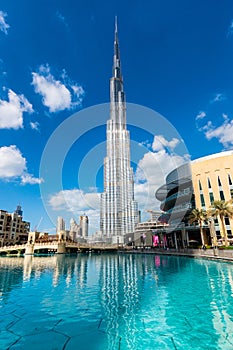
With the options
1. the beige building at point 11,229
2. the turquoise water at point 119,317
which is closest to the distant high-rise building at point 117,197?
the beige building at point 11,229

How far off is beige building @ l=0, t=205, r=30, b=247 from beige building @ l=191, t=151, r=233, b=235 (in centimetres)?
7803

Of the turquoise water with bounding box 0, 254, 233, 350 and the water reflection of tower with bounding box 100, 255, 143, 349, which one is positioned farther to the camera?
the water reflection of tower with bounding box 100, 255, 143, 349

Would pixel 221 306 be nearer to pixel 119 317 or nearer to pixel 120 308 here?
pixel 120 308

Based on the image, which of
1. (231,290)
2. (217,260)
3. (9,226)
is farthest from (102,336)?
(9,226)

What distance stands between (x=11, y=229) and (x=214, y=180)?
84.6 metres

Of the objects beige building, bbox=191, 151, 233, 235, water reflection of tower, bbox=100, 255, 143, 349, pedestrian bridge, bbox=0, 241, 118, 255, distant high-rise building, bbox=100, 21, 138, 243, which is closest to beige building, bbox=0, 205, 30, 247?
pedestrian bridge, bbox=0, 241, 118, 255

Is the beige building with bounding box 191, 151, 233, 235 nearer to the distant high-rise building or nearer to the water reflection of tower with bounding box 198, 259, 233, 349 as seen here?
the water reflection of tower with bounding box 198, 259, 233, 349

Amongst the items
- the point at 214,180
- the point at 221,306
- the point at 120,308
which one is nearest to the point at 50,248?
the point at 214,180

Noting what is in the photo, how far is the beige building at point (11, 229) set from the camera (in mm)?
89106

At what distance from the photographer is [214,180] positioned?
56.4 m

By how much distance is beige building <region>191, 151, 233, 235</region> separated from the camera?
5462 centimetres

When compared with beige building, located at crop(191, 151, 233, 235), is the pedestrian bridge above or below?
below

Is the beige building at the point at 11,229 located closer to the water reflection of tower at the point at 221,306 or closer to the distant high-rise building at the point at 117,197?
the distant high-rise building at the point at 117,197

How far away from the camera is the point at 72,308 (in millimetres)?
12719
